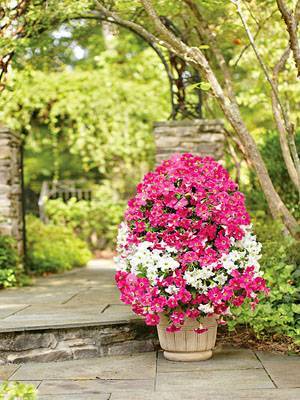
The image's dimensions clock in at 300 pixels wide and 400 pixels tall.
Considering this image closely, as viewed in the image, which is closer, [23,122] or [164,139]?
[164,139]

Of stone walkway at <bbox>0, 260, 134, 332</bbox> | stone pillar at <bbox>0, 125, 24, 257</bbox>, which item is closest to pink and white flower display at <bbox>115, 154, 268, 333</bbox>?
stone walkway at <bbox>0, 260, 134, 332</bbox>

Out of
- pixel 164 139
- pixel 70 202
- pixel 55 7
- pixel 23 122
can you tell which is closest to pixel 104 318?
pixel 164 139

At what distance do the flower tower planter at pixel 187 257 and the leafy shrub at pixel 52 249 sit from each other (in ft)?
13.6

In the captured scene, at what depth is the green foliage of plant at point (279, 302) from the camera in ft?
12.9

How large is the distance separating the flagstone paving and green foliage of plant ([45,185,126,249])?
7.25m

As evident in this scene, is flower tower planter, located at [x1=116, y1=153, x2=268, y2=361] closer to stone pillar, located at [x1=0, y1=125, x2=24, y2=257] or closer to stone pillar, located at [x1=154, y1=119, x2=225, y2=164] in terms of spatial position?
stone pillar, located at [x1=154, y1=119, x2=225, y2=164]

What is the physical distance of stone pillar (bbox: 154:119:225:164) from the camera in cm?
625

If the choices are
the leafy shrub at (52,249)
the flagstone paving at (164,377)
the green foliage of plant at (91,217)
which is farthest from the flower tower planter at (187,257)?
the green foliage of plant at (91,217)

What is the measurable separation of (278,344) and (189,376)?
2.98ft

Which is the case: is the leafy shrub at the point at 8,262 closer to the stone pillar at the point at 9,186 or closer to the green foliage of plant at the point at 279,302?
the stone pillar at the point at 9,186

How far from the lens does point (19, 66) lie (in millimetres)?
7250

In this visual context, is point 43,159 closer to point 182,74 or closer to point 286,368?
point 182,74

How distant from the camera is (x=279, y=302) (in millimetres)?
4105

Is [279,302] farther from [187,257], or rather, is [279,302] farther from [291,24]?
[291,24]
